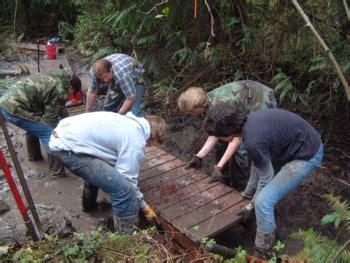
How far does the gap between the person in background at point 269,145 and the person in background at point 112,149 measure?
0.66m

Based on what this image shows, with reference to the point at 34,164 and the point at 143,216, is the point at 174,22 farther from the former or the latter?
the point at 143,216

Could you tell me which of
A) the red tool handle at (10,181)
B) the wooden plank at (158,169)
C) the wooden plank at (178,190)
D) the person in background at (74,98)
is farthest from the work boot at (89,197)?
the person in background at (74,98)

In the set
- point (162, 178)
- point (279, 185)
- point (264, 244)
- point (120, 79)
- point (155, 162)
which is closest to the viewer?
point (279, 185)

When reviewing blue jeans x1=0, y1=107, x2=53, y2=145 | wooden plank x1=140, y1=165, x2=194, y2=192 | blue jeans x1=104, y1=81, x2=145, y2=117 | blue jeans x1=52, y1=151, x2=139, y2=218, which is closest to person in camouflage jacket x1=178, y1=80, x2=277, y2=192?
wooden plank x1=140, y1=165, x2=194, y2=192

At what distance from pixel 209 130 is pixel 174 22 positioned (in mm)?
4210

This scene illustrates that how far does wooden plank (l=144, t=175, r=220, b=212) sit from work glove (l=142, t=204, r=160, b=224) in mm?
77

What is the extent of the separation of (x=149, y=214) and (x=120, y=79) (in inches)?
81.1

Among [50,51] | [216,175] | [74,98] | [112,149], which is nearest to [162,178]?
[216,175]

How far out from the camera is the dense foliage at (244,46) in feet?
19.1

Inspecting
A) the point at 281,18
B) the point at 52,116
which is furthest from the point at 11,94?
the point at 281,18

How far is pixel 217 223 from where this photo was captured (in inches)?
154

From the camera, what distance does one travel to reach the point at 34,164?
19.7ft

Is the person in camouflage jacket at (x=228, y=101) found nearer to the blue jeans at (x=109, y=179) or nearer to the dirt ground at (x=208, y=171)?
the dirt ground at (x=208, y=171)

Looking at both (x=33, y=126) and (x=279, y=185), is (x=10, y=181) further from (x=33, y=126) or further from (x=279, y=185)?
(x=279, y=185)
